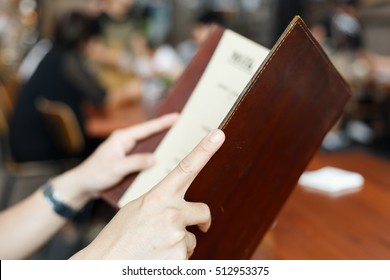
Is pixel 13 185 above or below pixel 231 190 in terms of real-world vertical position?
below

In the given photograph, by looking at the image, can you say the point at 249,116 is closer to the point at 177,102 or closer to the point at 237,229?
the point at 237,229

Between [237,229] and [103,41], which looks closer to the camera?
[237,229]

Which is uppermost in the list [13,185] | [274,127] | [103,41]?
[274,127]

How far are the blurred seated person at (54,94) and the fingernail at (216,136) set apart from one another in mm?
2381

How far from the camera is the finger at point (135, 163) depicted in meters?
0.96

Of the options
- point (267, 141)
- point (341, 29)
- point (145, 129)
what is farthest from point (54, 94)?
point (341, 29)

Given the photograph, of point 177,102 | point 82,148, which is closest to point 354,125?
point 82,148

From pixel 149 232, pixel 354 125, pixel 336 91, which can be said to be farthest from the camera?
pixel 354 125

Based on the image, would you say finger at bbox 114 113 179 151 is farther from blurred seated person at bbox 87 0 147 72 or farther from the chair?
blurred seated person at bbox 87 0 147 72

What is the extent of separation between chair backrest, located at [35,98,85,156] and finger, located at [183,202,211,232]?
2.14 metres

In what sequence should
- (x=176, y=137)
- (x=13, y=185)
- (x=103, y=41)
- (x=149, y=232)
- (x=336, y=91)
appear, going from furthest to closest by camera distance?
(x=103, y=41), (x=13, y=185), (x=176, y=137), (x=336, y=91), (x=149, y=232)

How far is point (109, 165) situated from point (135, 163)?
0.21ft

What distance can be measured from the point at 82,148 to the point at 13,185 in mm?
849

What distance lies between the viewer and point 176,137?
930 mm
